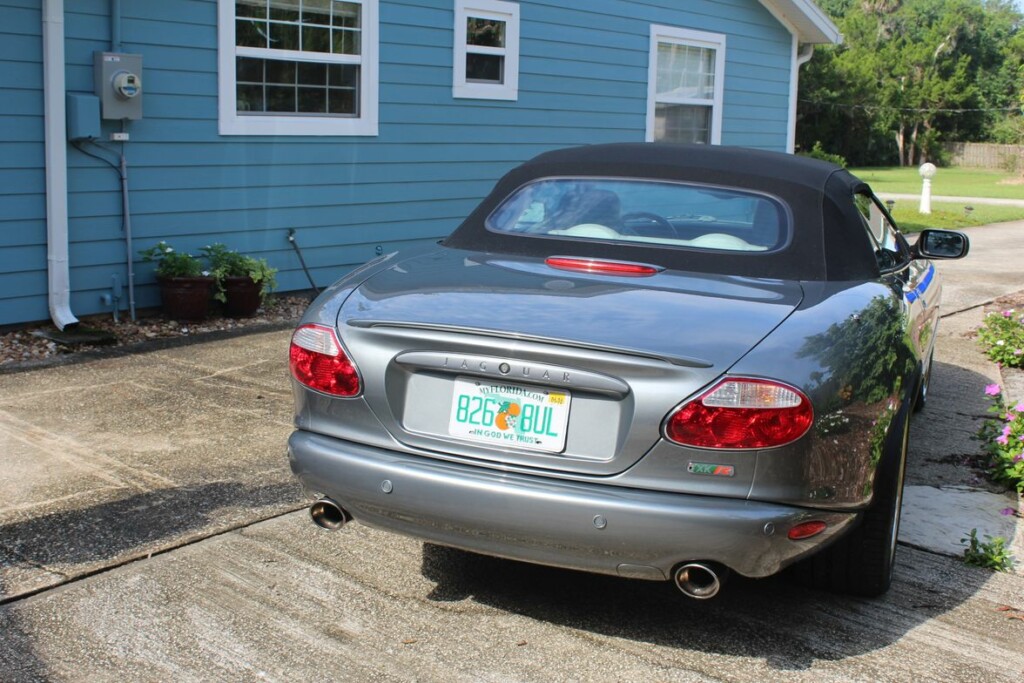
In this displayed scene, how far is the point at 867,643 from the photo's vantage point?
344 centimetres

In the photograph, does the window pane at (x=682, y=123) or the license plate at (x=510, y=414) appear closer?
the license plate at (x=510, y=414)

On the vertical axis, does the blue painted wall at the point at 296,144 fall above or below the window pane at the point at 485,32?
below

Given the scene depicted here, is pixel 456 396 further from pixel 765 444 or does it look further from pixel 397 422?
pixel 765 444

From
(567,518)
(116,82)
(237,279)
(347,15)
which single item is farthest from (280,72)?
(567,518)

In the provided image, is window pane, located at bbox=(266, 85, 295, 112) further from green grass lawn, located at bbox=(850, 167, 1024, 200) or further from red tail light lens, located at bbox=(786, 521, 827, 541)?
green grass lawn, located at bbox=(850, 167, 1024, 200)

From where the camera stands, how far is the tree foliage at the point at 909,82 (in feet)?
164

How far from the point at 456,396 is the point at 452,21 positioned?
25.7ft

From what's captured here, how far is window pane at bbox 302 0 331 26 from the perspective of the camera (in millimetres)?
9062

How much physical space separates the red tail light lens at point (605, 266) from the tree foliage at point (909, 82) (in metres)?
36.4

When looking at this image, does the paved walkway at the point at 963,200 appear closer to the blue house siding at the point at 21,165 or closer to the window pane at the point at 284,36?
the window pane at the point at 284,36

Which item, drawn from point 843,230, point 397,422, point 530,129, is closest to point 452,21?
point 530,129

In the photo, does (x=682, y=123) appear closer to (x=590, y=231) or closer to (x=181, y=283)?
(x=181, y=283)

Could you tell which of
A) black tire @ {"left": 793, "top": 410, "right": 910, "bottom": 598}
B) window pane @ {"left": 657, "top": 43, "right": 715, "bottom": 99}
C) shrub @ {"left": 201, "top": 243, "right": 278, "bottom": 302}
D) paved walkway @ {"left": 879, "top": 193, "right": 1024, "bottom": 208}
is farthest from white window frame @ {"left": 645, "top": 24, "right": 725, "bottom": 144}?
paved walkway @ {"left": 879, "top": 193, "right": 1024, "bottom": 208}

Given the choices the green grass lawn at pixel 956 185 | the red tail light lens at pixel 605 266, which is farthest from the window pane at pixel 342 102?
the green grass lawn at pixel 956 185
